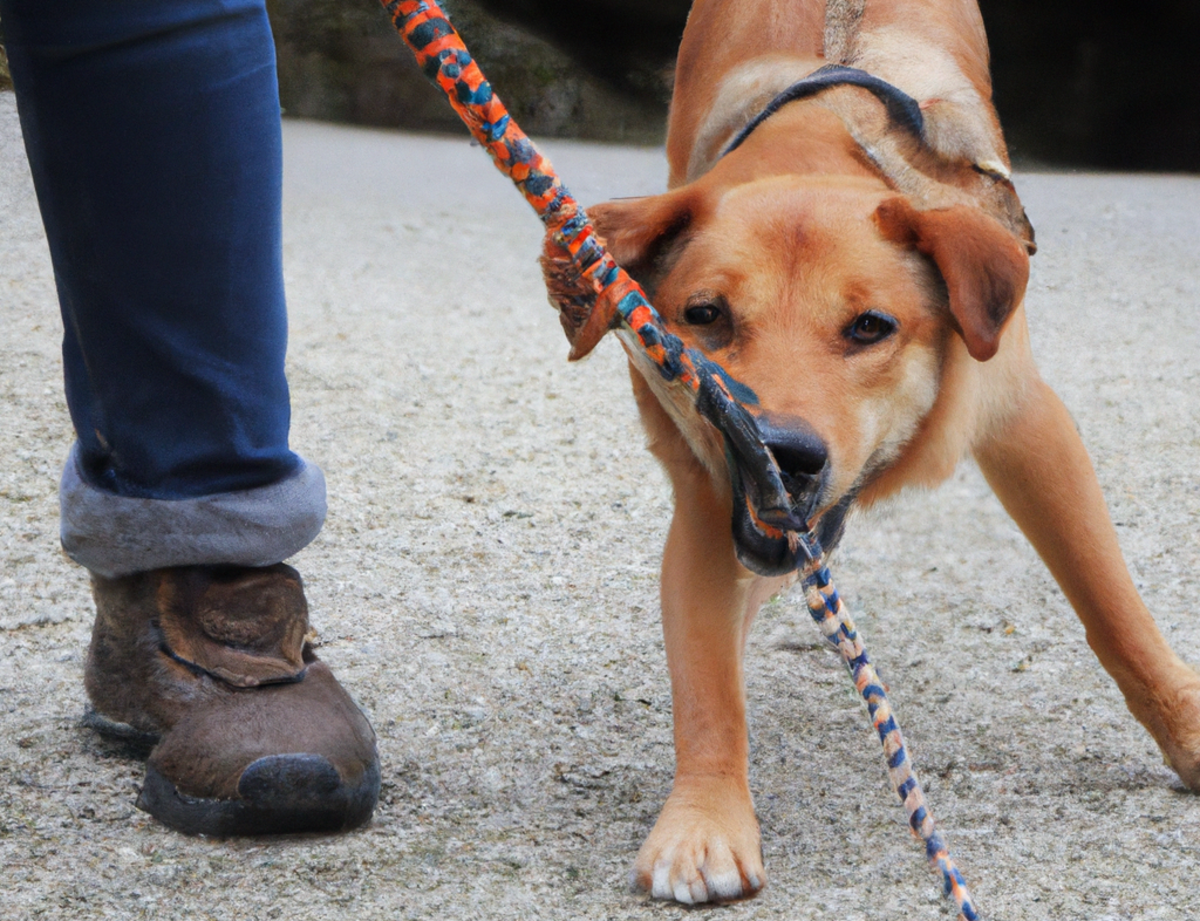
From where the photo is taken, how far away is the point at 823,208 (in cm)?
153

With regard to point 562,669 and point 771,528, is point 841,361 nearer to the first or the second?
point 771,528

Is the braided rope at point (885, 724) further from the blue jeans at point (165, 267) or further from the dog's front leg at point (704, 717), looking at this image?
the blue jeans at point (165, 267)

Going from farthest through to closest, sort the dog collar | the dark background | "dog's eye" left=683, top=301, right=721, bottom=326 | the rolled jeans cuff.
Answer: the dark background < the dog collar < "dog's eye" left=683, top=301, right=721, bottom=326 < the rolled jeans cuff

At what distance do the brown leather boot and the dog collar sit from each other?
873 mm

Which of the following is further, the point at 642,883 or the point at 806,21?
the point at 806,21

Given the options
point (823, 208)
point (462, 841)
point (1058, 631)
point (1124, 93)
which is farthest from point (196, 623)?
point (1124, 93)

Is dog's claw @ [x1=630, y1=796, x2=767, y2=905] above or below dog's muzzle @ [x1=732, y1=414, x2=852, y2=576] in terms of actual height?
below

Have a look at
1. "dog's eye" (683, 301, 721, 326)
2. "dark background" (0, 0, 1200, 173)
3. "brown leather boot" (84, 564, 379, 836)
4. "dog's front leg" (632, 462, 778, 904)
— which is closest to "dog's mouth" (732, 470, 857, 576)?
"dog's front leg" (632, 462, 778, 904)

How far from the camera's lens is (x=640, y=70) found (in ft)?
37.6

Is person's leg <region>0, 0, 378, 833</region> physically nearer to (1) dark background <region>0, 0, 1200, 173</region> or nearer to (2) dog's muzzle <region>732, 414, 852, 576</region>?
(2) dog's muzzle <region>732, 414, 852, 576</region>

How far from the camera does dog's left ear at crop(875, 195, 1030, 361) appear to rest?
147 cm

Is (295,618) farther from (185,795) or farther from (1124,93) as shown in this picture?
(1124,93)

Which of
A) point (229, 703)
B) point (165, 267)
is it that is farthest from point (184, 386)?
point (229, 703)

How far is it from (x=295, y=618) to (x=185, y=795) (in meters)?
0.23
